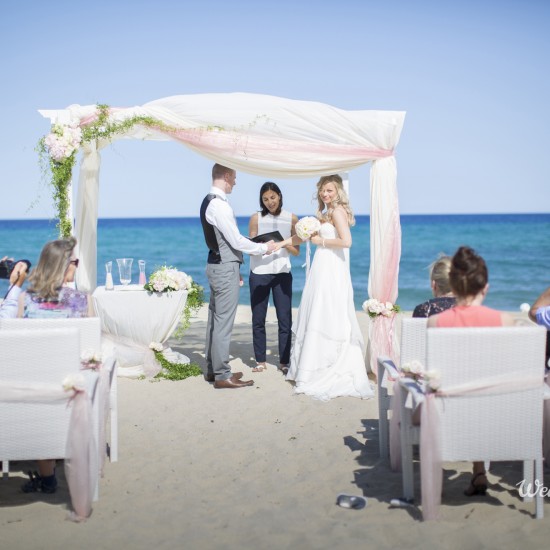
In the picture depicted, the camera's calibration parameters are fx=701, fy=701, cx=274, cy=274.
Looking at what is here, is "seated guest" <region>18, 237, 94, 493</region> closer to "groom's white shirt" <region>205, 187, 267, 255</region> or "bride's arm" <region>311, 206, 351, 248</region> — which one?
"groom's white shirt" <region>205, 187, 267, 255</region>

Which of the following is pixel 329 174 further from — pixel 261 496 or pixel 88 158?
pixel 261 496

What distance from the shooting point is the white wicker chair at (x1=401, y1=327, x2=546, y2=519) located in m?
3.36

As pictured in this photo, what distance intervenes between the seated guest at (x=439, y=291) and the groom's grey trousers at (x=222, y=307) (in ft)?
7.24

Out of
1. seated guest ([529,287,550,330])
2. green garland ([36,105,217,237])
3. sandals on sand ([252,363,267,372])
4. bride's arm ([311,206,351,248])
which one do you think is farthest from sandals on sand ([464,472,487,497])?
green garland ([36,105,217,237])

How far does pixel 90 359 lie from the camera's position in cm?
401

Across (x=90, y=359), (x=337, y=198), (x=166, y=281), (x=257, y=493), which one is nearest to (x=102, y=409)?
(x=90, y=359)

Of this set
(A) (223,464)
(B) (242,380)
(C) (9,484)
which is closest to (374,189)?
(B) (242,380)

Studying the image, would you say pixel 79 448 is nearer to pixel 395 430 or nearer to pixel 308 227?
pixel 395 430

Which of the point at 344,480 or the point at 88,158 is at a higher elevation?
the point at 88,158

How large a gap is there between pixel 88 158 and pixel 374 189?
2.63m

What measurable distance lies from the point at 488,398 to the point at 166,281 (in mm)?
3859

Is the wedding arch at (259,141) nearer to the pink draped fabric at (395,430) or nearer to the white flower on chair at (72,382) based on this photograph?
the pink draped fabric at (395,430)

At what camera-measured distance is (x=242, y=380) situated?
21.5 feet

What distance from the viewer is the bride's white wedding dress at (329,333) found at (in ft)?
20.0
